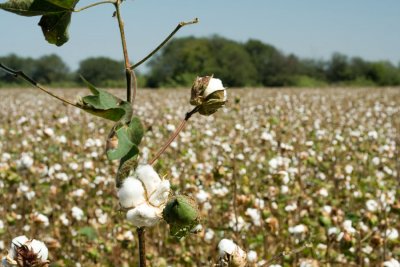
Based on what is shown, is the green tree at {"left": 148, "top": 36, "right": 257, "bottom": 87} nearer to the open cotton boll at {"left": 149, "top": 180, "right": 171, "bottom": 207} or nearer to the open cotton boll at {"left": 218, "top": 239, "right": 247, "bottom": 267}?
the open cotton boll at {"left": 218, "top": 239, "right": 247, "bottom": 267}

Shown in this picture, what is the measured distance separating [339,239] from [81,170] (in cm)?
210

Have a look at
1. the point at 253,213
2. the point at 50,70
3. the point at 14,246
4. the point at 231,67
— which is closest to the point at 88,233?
the point at 253,213

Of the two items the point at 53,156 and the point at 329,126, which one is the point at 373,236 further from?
the point at 329,126

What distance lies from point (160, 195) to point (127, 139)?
0.35 ft

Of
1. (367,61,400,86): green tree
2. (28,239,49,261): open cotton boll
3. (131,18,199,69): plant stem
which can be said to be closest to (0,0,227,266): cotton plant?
(131,18,199,69): plant stem

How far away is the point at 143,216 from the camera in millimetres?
683

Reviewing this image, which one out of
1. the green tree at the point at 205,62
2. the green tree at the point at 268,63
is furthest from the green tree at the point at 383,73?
the green tree at the point at 205,62

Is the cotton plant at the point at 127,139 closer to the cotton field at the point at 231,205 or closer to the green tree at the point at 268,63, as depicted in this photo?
the cotton field at the point at 231,205

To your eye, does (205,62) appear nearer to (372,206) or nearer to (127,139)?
(372,206)

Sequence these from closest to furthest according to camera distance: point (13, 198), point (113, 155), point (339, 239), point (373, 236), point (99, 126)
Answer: point (113, 155), point (339, 239), point (373, 236), point (13, 198), point (99, 126)

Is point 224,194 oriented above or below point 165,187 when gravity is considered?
below

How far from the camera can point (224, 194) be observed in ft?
10.7

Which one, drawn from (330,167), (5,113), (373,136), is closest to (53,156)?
(330,167)

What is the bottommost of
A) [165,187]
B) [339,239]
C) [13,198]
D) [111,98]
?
[13,198]
